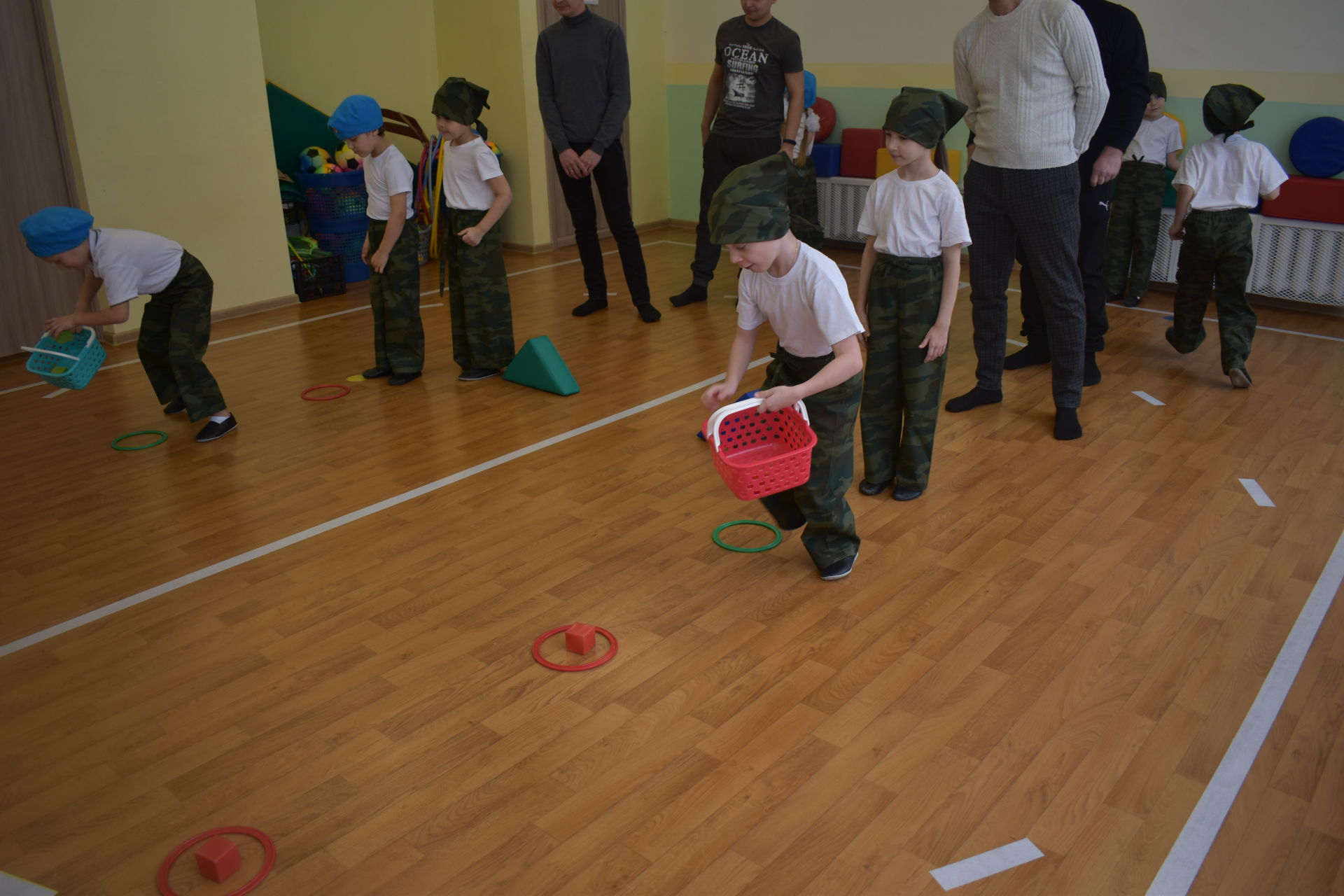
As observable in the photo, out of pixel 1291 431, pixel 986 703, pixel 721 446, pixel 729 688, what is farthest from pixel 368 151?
pixel 1291 431

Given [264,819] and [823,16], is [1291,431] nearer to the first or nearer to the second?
[264,819]

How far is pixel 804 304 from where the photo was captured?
2.93m

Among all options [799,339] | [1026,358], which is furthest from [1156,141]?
[799,339]

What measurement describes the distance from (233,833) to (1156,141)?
629 cm

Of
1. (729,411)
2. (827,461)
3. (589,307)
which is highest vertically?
(729,411)

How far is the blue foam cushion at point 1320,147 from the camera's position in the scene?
241 inches

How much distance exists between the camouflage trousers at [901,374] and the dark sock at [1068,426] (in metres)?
0.88

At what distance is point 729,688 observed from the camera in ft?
9.16

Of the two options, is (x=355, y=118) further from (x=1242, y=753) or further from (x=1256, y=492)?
(x=1242, y=753)

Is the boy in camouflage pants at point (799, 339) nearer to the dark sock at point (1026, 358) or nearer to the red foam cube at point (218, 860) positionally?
the red foam cube at point (218, 860)

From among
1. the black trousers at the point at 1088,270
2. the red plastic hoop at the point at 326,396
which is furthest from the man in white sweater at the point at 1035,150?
the red plastic hoop at the point at 326,396

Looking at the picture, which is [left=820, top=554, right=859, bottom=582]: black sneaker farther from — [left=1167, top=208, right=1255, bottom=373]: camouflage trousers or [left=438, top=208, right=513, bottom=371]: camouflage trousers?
[left=1167, top=208, right=1255, bottom=373]: camouflage trousers

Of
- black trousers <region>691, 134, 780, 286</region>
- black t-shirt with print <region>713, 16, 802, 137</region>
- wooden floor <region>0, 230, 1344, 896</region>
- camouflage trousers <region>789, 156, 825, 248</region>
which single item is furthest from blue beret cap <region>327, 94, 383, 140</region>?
camouflage trousers <region>789, 156, 825, 248</region>

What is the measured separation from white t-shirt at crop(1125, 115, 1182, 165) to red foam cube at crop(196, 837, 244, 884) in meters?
6.24
